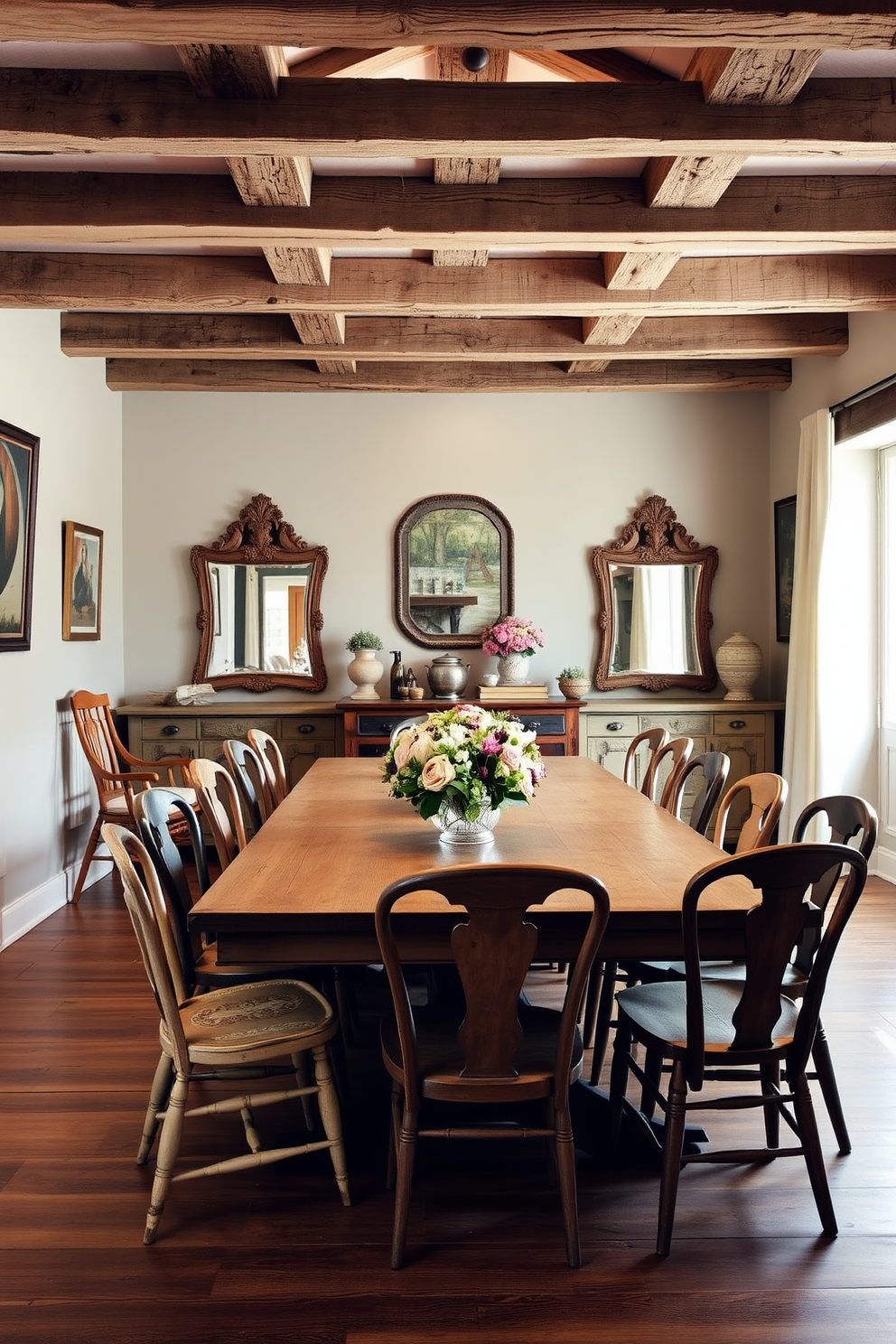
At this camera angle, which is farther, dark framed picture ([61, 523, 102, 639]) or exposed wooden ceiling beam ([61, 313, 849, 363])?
dark framed picture ([61, 523, 102, 639])

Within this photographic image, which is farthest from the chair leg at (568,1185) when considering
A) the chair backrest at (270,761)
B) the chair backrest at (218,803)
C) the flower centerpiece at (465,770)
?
the chair backrest at (270,761)

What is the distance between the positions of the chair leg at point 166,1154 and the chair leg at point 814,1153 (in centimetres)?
139

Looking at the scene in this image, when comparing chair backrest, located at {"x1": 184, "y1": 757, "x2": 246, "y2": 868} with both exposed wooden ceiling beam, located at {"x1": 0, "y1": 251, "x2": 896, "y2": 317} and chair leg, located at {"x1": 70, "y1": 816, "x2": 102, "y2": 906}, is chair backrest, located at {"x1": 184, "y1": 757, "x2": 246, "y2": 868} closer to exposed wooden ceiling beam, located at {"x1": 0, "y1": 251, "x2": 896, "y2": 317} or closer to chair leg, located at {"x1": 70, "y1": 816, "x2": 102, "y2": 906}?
chair leg, located at {"x1": 70, "y1": 816, "x2": 102, "y2": 906}

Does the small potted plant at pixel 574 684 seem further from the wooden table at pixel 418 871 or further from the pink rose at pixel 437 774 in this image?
the pink rose at pixel 437 774

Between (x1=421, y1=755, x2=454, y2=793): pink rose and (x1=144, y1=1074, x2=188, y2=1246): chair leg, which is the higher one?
(x1=421, y1=755, x2=454, y2=793): pink rose

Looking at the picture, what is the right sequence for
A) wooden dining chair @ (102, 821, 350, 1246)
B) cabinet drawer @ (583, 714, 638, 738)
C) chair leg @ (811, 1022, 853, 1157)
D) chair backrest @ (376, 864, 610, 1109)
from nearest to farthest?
chair backrest @ (376, 864, 610, 1109) → wooden dining chair @ (102, 821, 350, 1246) → chair leg @ (811, 1022, 853, 1157) → cabinet drawer @ (583, 714, 638, 738)

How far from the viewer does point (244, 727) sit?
619 centimetres

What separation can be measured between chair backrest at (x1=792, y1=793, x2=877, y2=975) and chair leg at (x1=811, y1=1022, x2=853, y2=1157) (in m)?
0.21

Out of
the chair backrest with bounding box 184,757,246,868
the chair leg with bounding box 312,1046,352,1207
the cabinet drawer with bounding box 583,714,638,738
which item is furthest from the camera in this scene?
the cabinet drawer with bounding box 583,714,638,738

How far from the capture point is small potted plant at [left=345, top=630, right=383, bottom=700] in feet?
20.9

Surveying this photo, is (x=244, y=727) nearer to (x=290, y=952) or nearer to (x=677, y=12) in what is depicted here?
(x=290, y=952)

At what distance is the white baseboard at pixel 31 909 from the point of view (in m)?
4.69

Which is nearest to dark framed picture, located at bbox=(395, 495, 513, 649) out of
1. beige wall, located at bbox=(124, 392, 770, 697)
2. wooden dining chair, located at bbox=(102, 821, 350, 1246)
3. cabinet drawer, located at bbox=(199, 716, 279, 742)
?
beige wall, located at bbox=(124, 392, 770, 697)

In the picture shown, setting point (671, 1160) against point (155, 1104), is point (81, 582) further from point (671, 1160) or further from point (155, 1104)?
point (671, 1160)
